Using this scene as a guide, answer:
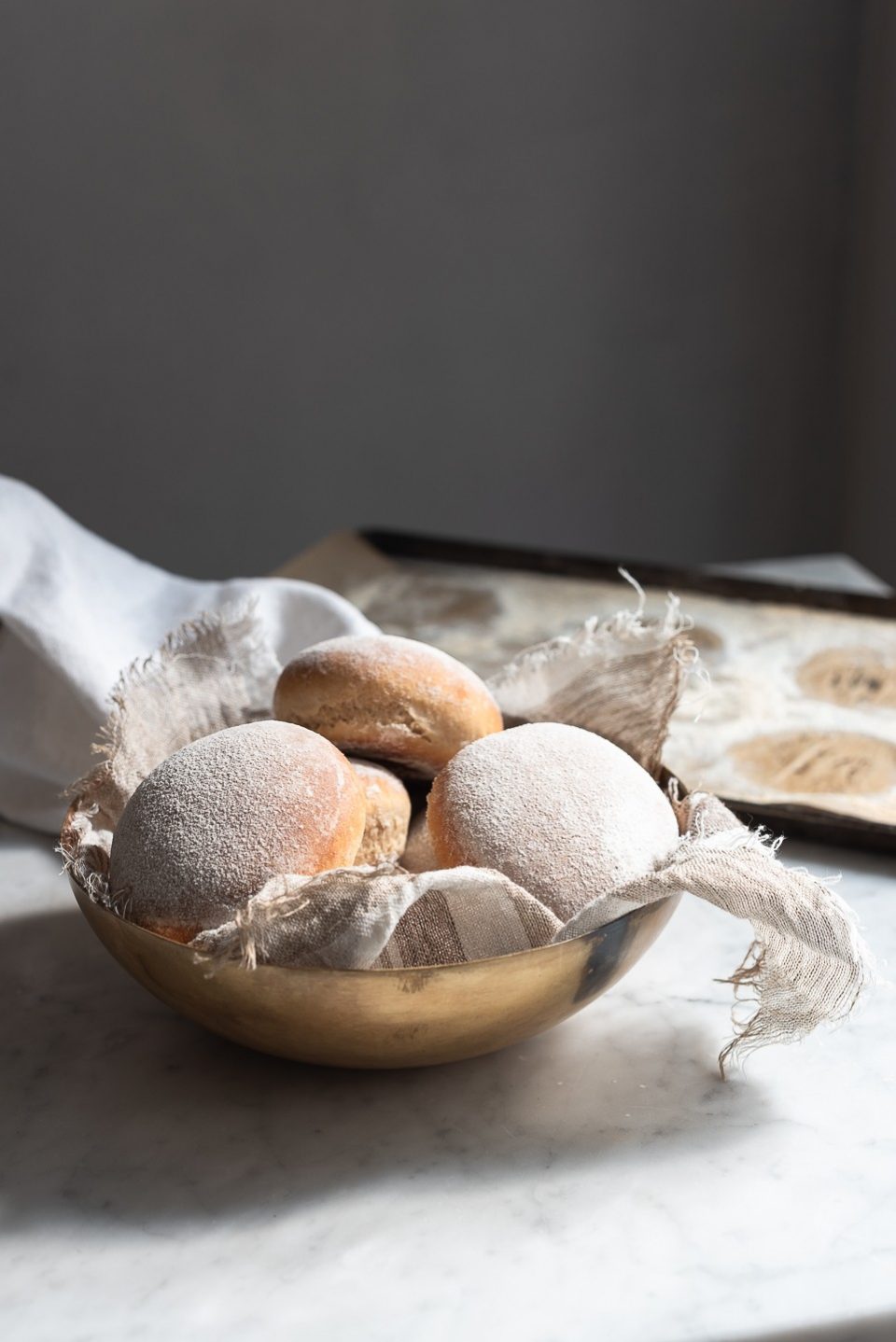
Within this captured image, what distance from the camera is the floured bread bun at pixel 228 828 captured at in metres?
0.51

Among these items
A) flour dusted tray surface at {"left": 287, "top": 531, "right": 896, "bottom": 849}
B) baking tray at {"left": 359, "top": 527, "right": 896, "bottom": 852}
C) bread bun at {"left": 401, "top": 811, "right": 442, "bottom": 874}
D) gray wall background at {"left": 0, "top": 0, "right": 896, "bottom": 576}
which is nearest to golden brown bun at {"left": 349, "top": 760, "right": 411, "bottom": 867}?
bread bun at {"left": 401, "top": 811, "right": 442, "bottom": 874}

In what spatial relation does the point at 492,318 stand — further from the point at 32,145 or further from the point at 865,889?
the point at 865,889

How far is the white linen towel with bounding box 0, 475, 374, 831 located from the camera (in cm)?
80

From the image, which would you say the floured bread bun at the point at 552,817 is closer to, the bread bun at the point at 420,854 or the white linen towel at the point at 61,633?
the bread bun at the point at 420,854

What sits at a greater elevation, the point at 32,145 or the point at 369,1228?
the point at 32,145

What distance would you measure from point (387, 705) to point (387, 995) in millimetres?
173

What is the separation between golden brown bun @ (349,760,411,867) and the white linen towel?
8.3 inches

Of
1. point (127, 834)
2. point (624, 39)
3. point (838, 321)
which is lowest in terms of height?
point (838, 321)

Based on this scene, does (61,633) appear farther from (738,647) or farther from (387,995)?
(738,647)

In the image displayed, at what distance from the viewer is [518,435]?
274 centimetres

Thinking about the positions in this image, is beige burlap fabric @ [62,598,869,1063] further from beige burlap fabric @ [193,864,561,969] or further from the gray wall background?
the gray wall background

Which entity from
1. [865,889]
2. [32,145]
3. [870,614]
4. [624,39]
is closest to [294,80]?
[32,145]

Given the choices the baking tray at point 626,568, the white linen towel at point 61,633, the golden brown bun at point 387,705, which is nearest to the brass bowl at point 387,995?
the golden brown bun at point 387,705

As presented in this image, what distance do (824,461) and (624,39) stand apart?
943 millimetres
